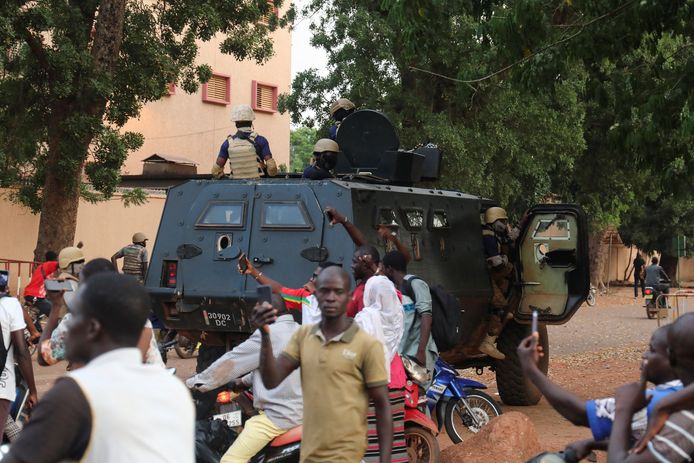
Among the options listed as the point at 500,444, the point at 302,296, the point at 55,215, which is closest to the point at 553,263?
the point at 500,444

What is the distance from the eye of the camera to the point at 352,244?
918 centimetres

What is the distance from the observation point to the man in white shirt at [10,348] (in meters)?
6.41

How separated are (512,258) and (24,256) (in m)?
14.6

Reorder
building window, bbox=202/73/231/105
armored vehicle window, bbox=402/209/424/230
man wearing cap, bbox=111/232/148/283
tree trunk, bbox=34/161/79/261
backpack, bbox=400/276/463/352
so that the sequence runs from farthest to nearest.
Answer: building window, bbox=202/73/231/105 → tree trunk, bbox=34/161/79/261 → man wearing cap, bbox=111/232/148/283 → armored vehicle window, bbox=402/209/424/230 → backpack, bbox=400/276/463/352

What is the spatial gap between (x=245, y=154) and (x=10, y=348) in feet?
14.0

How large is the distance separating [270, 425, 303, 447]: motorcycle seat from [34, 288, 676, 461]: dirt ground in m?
3.78

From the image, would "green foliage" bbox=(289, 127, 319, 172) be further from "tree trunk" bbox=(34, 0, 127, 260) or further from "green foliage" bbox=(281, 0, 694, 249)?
"tree trunk" bbox=(34, 0, 127, 260)

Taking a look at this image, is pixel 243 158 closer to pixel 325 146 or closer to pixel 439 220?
pixel 325 146

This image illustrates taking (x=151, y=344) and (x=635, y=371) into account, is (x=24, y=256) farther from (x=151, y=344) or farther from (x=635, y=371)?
(x=151, y=344)

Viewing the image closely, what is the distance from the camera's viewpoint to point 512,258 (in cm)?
1190

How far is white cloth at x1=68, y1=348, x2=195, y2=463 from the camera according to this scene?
9.34 ft

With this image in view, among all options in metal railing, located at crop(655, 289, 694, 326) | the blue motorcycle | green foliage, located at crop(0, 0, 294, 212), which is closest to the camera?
the blue motorcycle

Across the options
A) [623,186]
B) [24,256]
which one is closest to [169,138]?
[24,256]

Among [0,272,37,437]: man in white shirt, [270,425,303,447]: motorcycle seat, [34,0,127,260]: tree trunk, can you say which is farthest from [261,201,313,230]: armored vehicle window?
[34,0,127,260]: tree trunk
